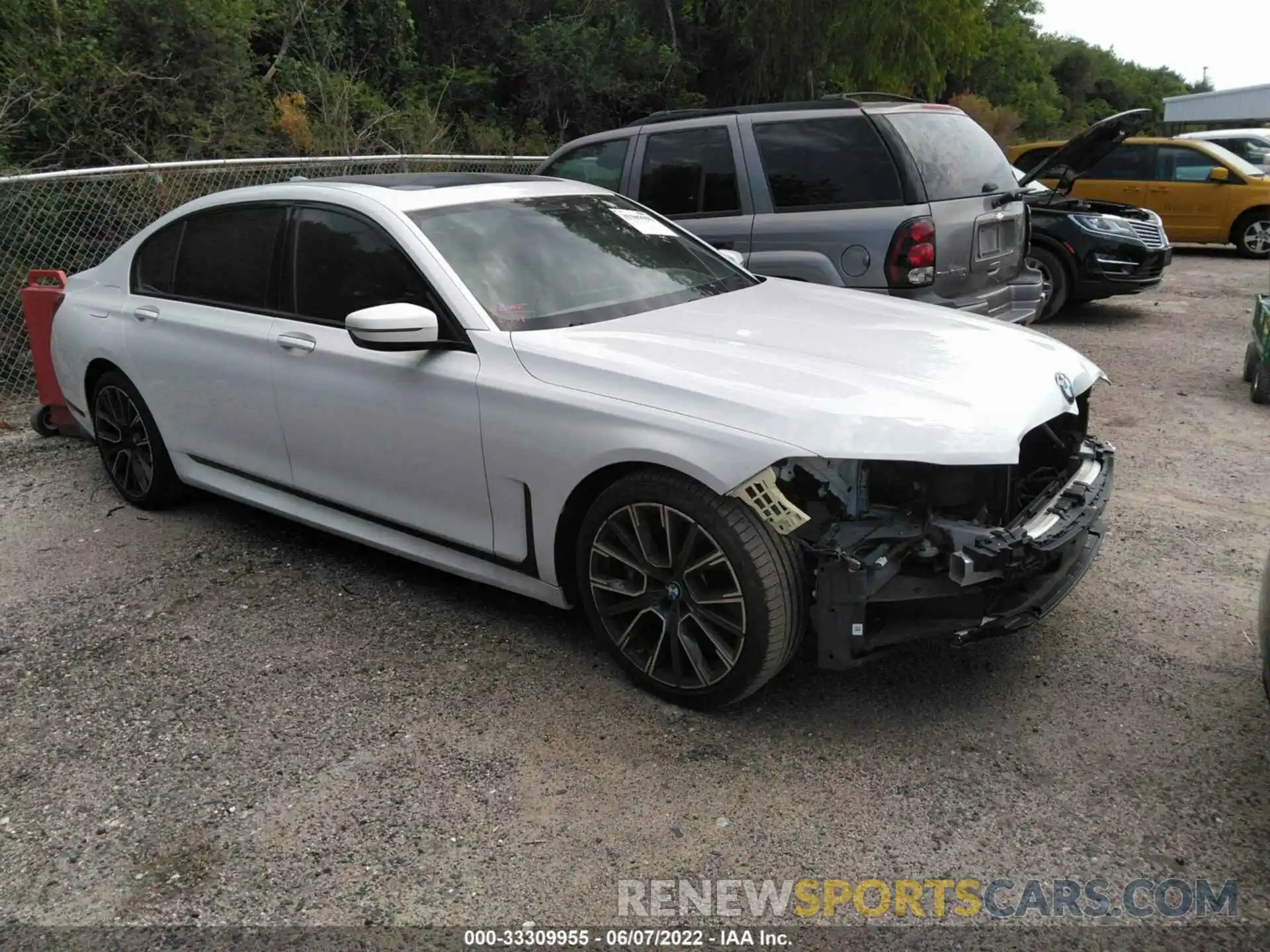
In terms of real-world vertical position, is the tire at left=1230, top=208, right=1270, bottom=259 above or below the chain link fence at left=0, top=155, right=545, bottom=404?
below

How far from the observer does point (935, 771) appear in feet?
10.2

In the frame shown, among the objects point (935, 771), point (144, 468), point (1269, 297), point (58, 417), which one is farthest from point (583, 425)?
point (1269, 297)

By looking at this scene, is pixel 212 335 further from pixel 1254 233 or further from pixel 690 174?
pixel 1254 233

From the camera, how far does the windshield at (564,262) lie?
3.85 metres

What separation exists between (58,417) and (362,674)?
12.8 ft

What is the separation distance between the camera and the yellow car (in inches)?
549

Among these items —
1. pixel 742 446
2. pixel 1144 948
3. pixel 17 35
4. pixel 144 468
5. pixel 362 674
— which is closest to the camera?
pixel 1144 948

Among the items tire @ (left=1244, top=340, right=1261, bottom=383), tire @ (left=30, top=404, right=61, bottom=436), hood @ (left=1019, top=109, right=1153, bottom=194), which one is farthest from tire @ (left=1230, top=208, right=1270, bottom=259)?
tire @ (left=30, top=404, right=61, bottom=436)

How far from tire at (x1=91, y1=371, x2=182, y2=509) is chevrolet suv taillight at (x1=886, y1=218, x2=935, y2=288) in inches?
160

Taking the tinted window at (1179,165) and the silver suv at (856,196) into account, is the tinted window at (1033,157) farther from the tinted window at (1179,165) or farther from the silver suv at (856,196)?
the silver suv at (856,196)

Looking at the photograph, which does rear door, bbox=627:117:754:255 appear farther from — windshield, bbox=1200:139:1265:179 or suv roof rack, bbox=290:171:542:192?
windshield, bbox=1200:139:1265:179

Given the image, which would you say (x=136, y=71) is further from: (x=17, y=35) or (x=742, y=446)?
(x=742, y=446)

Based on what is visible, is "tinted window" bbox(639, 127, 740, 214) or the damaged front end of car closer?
the damaged front end of car

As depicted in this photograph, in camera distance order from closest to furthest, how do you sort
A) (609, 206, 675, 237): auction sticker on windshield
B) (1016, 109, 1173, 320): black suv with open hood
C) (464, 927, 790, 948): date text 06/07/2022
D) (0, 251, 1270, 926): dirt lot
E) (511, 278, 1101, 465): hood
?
(464, 927, 790, 948): date text 06/07/2022, (0, 251, 1270, 926): dirt lot, (511, 278, 1101, 465): hood, (609, 206, 675, 237): auction sticker on windshield, (1016, 109, 1173, 320): black suv with open hood
